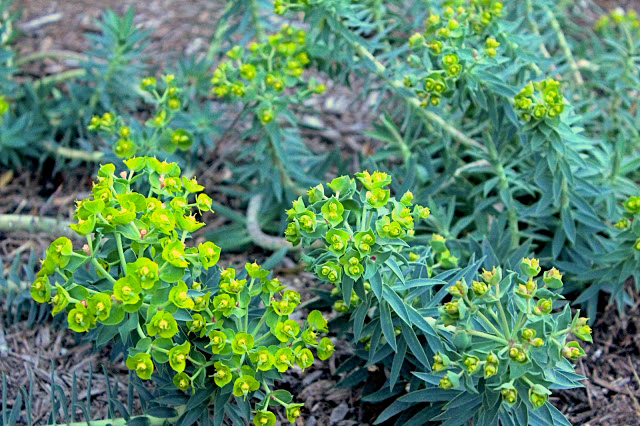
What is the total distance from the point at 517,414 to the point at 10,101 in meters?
3.24

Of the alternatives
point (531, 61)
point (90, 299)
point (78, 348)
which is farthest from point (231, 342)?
point (531, 61)

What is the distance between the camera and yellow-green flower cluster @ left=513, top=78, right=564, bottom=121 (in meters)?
2.59

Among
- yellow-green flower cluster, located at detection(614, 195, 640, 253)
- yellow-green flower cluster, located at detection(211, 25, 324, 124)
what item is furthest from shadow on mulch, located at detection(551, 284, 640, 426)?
yellow-green flower cluster, located at detection(211, 25, 324, 124)

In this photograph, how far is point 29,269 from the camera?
2.91 metres

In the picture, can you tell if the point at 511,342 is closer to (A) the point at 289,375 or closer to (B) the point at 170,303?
(B) the point at 170,303

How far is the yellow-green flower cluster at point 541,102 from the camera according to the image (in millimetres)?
2588

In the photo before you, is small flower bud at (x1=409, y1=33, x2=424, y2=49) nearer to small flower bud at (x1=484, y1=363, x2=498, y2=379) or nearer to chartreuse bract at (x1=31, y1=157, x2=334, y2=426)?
chartreuse bract at (x1=31, y1=157, x2=334, y2=426)

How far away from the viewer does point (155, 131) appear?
10.1 ft

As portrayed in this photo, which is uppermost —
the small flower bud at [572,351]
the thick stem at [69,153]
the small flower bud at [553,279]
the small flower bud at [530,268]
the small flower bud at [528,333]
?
the small flower bud at [530,268]

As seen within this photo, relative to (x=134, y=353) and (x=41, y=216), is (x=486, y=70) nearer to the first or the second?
(x=134, y=353)

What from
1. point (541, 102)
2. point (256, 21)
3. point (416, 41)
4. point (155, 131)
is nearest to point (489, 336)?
point (541, 102)

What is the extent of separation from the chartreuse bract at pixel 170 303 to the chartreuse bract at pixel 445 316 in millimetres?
239

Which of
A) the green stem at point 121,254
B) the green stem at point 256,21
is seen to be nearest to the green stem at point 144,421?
the green stem at point 121,254

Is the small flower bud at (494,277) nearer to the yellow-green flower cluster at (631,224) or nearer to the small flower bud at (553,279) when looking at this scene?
the small flower bud at (553,279)
